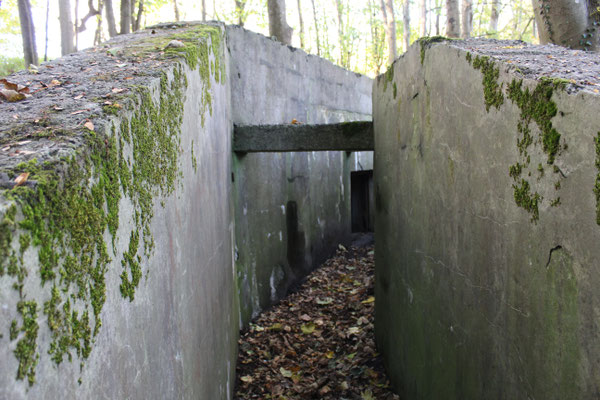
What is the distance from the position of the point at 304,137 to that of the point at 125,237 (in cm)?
402

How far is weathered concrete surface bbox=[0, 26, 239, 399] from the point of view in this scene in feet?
3.51

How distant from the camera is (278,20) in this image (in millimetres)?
9406

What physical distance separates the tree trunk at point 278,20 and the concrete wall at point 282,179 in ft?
4.28

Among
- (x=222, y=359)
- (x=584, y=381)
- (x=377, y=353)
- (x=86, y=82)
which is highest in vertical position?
(x=86, y=82)

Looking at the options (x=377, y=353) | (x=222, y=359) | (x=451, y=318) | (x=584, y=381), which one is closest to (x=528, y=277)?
(x=584, y=381)

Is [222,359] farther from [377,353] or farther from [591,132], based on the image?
[591,132]

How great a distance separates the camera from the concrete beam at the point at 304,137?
17.9ft

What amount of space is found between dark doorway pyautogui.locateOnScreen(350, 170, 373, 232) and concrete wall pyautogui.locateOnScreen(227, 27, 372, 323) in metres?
1.79

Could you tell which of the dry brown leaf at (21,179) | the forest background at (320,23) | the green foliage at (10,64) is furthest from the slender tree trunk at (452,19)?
the green foliage at (10,64)

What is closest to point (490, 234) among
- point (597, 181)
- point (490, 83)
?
point (490, 83)

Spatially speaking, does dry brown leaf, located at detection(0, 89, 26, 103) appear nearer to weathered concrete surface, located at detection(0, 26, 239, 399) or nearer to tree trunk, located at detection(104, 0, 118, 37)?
weathered concrete surface, located at detection(0, 26, 239, 399)

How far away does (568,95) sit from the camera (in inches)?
68.9

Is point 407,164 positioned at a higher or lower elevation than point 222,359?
higher

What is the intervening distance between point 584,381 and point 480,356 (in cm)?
98
